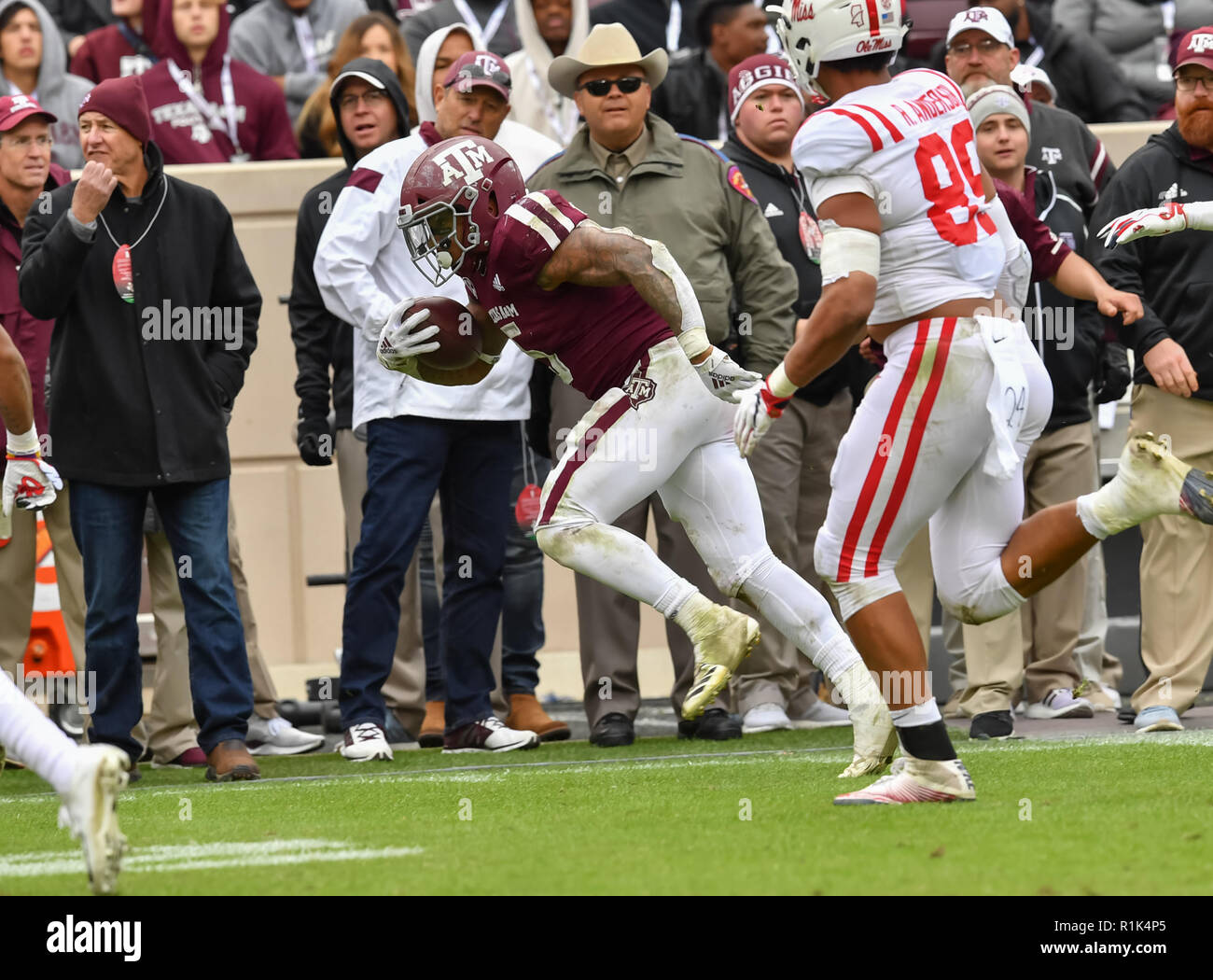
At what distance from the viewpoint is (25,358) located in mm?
7770

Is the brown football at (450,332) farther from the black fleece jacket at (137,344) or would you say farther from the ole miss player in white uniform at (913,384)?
the ole miss player in white uniform at (913,384)

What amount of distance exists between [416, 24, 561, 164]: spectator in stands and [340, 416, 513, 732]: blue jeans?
135 centimetres

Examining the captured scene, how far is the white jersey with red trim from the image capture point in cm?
509

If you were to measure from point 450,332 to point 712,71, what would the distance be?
181 inches

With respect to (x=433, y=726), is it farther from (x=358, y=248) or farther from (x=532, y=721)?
(x=358, y=248)

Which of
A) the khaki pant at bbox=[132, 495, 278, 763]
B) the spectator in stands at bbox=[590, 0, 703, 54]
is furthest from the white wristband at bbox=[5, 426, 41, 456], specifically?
the spectator in stands at bbox=[590, 0, 703, 54]

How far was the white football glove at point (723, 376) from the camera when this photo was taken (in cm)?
573

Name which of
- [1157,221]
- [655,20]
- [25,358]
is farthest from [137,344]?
[655,20]

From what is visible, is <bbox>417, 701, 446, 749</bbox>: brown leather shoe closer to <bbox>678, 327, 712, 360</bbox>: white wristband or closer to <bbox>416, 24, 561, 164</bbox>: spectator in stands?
<bbox>416, 24, 561, 164</bbox>: spectator in stands

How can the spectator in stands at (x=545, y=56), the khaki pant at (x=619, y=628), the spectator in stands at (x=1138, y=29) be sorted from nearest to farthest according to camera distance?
the khaki pant at (x=619, y=628) < the spectator in stands at (x=545, y=56) < the spectator in stands at (x=1138, y=29)

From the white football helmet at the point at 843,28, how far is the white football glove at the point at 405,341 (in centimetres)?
159

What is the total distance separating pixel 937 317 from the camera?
519cm

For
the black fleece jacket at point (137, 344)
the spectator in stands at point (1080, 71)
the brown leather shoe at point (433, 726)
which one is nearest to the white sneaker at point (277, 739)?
the brown leather shoe at point (433, 726)
